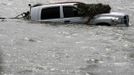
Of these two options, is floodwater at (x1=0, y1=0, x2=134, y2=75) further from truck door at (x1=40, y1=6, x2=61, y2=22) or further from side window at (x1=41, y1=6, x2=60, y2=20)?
side window at (x1=41, y1=6, x2=60, y2=20)

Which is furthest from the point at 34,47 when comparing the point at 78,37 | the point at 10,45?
the point at 78,37

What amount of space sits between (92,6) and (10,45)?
16.3 feet

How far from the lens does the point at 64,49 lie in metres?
17.5

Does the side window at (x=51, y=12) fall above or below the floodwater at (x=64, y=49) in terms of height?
above

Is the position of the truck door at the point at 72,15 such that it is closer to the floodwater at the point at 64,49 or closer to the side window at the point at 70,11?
the side window at the point at 70,11

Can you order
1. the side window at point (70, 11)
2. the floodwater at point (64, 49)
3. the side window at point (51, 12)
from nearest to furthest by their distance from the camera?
1. the floodwater at point (64, 49)
2. the side window at point (70, 11)
3. the side window at point (51, 12)

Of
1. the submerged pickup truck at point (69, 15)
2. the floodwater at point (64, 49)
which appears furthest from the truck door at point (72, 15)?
the floodwater at point (64, 49)

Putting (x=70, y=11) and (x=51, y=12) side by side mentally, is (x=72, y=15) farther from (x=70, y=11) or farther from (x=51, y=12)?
(x=51, y=12)

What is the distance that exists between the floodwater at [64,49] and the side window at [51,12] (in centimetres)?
51

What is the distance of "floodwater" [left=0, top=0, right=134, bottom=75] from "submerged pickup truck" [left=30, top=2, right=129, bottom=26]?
299mm

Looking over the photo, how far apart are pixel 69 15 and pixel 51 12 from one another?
2.93 ft

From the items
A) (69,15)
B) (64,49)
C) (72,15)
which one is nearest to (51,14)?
(69,15)

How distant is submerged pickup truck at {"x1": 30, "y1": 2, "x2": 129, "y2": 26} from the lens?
20.6 m

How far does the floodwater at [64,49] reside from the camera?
48.1 feet
